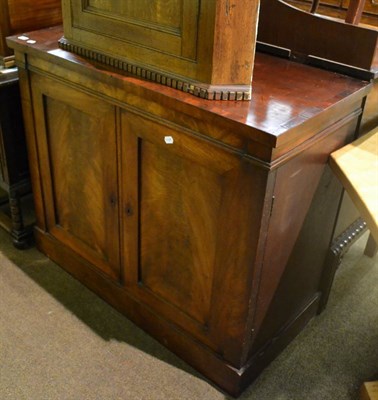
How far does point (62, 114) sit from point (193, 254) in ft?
2.12

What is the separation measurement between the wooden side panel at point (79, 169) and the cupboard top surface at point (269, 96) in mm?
108

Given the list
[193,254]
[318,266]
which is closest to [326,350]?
[318,266]

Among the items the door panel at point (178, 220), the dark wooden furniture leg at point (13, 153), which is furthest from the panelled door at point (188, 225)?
the dark wooden furniture leg at point (13, 153)

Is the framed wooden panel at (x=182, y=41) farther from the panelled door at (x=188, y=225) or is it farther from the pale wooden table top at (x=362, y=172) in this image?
the pale wooden table top at (x=362, y=172)

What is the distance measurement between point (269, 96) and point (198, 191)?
11.9 inches

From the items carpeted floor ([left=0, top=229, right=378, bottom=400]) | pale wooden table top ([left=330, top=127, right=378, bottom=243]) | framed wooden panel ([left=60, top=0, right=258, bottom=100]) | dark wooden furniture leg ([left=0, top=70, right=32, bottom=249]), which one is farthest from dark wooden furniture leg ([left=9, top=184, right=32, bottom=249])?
pale wooden table top ([left=330, top=127, right=378, bottom=243])

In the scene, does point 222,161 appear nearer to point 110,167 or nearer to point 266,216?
point 266,216

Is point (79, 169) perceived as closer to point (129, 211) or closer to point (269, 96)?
point (129, 211)

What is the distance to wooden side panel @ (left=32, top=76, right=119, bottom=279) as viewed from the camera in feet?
5.09

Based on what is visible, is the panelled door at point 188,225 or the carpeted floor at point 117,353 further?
the carpeted floor at point 117,353

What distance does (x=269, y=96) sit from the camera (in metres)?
1.27

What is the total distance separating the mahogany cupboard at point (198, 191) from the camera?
47.9 inches

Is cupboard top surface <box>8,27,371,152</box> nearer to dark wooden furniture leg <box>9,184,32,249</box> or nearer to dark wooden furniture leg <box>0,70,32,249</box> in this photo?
dark wooden furniture leg <box>0,70,32,249</box>

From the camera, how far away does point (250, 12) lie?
1164 millimetres
